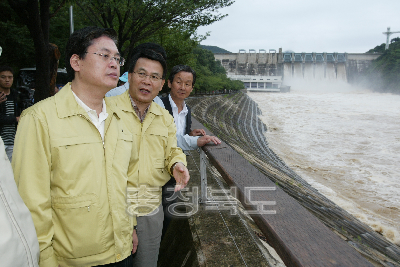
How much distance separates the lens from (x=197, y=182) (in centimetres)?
346

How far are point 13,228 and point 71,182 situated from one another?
0.41 meters

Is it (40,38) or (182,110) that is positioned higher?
(40,38)

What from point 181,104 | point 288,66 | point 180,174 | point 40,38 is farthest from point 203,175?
point 288,66

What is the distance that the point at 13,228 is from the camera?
2.89 ft

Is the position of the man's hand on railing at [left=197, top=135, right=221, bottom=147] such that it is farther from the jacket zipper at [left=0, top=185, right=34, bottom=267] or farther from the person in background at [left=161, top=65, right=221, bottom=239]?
the jacket zipper at [left=0, top=185, right=34, bottom=267]

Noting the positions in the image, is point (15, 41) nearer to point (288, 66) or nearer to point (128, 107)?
point (128, 107)

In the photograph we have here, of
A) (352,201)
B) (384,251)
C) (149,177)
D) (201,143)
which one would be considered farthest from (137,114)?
Answer: (352,201)

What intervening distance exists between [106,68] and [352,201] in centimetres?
811

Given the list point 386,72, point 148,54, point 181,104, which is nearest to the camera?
point 148,54

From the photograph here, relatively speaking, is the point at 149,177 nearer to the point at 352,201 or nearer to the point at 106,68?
the point at 106,68

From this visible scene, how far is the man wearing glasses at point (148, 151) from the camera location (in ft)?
5.81

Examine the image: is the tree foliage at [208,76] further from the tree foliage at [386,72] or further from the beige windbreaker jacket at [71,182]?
the tree foliage at [386,72]

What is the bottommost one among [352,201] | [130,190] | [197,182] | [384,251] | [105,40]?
[352,201]

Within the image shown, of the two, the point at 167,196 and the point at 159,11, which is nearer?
the point at 167,196
